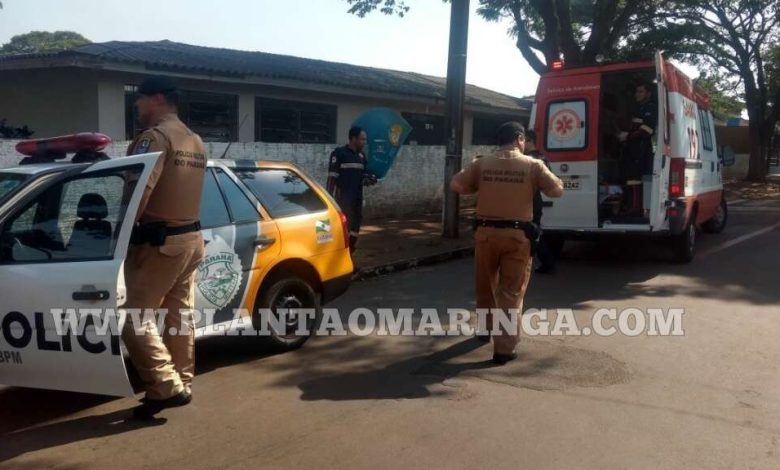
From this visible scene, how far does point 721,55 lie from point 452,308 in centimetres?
2398

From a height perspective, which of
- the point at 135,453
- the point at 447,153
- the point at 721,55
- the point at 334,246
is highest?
the point at 721,55

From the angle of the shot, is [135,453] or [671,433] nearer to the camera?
[135,453]

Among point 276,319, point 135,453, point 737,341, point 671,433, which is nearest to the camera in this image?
point 135,453

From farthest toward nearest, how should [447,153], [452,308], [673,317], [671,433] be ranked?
[447,153], [452,308], [673,317], [671,433]

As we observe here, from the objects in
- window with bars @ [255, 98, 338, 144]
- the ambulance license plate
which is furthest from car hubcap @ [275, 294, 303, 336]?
window with bars @ [255, 98, 338, 144]

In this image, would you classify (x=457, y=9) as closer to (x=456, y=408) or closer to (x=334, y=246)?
(x=334, y=246)

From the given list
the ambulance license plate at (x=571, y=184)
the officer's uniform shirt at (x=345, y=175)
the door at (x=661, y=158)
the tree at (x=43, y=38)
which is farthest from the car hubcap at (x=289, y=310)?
the tree at (x=43, y=38)

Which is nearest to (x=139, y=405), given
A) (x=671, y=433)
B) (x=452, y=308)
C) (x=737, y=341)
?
(x=671, y=433)

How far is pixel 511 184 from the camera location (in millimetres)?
5316

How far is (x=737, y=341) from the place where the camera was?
5.85 meters

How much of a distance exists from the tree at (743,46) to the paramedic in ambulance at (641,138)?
13.6m

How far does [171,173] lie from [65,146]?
74 cm

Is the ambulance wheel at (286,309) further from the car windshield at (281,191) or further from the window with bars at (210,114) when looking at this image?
the window with bars at (210,114)

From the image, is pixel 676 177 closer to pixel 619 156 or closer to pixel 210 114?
pixel 619 156
